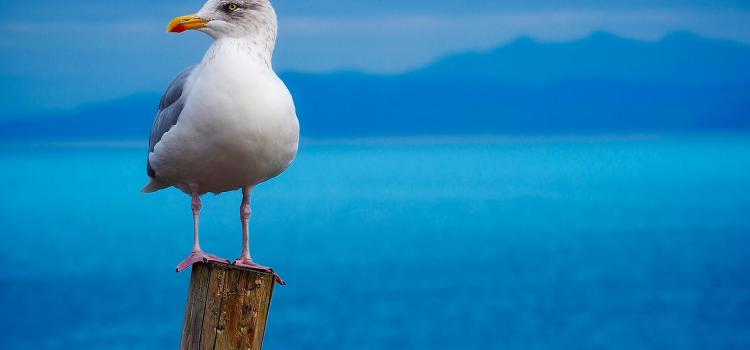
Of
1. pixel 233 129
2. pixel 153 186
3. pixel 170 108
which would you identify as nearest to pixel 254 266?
pixel 233 129

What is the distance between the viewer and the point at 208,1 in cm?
302

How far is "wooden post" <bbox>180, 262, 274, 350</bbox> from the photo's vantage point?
274 cm

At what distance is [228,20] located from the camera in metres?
2.98

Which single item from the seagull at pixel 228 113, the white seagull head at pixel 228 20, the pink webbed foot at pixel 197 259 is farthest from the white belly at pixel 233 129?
the pink webbed foot at pixel 197 259

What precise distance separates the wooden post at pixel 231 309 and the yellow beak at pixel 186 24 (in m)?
0.71

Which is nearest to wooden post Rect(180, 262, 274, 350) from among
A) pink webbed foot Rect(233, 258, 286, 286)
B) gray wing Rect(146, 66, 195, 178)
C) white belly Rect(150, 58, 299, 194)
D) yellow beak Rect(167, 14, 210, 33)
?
pink webbed foot Rect(233, 258, 286, 286)

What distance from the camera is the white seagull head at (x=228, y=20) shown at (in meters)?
A: 2.98

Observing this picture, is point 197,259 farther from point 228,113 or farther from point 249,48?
point 249,48

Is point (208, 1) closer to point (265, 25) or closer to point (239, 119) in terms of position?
point (265, 25)

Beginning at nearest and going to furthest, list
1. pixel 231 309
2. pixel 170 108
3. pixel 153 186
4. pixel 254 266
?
pixel 231 309
pixel 254 266
pixel 170 108
pixel 153 186

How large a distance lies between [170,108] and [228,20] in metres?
0.32

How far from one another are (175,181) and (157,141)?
14 cm

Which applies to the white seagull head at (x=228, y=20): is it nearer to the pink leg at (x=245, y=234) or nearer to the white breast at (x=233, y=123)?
the white breast at (x=233, y=123)

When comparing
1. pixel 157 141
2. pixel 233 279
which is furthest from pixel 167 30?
Answer: pixel 233 279
